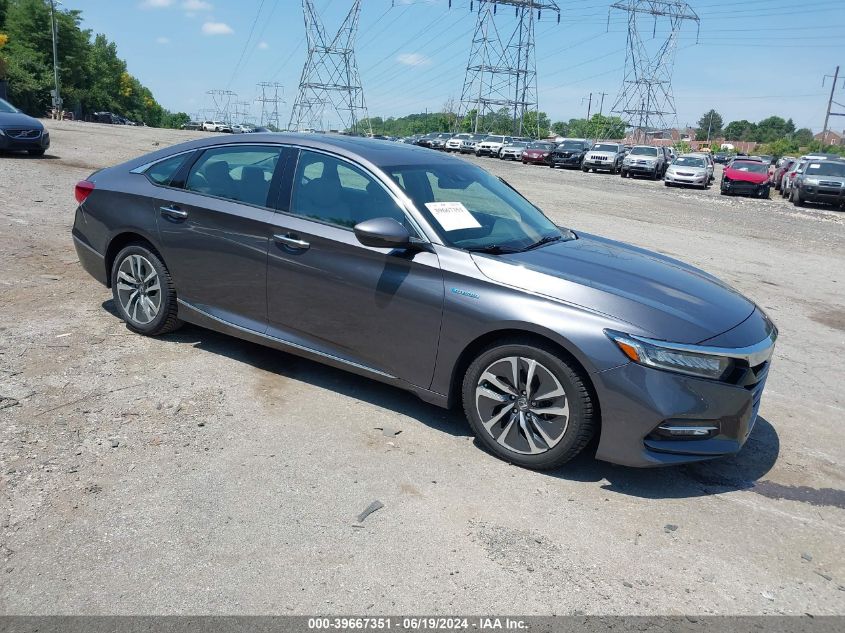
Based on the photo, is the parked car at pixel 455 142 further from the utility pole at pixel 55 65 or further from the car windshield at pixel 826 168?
the utility pole at pixel 55 65

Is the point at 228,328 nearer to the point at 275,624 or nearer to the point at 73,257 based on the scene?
the point at 275,624

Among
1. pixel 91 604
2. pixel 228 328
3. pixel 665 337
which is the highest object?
pixel 665 337

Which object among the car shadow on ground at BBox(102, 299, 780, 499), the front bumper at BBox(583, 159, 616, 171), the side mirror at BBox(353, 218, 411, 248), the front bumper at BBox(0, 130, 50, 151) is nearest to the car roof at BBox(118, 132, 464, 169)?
the side mirror at BBox(353, 218, 411, 248)

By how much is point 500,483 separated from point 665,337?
3.77 feet

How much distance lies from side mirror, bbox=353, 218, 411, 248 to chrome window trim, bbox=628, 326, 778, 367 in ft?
4.59

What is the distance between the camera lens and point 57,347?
17.3 feet

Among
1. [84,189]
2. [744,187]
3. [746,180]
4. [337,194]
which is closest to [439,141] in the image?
[744,187]

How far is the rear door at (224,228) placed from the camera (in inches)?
189

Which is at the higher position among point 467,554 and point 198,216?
point 198,216

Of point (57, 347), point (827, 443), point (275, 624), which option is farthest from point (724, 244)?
point (275, 624)

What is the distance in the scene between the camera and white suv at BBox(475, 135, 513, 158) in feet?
162

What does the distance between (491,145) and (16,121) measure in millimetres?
36594

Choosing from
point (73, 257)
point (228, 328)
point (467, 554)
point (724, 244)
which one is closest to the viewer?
point (467, 554)

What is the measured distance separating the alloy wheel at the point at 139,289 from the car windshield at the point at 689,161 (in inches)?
1235
